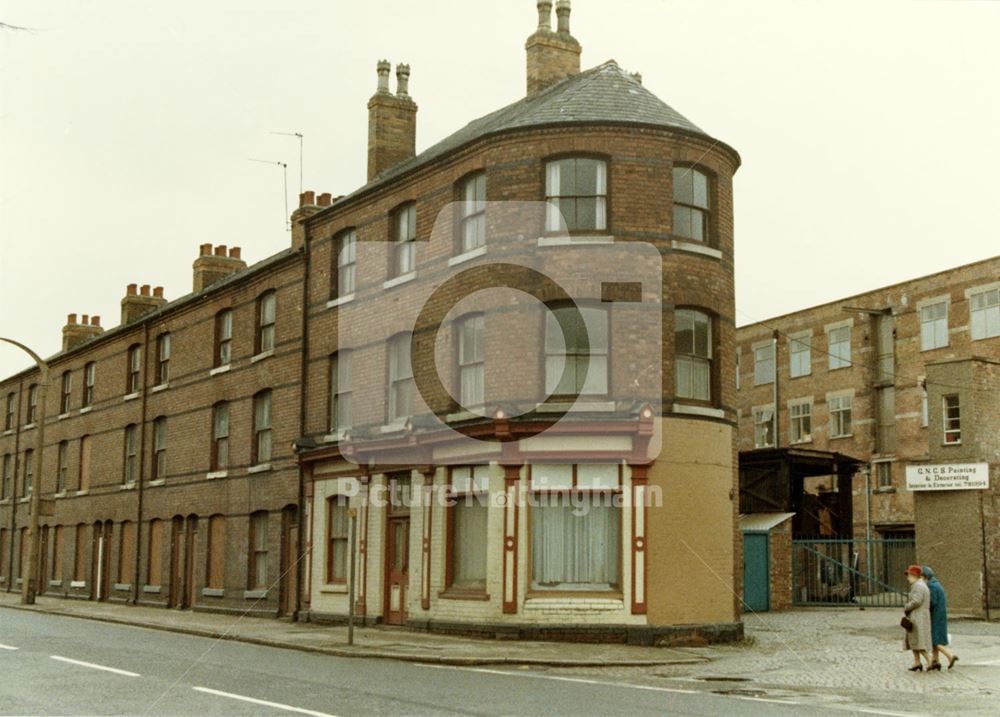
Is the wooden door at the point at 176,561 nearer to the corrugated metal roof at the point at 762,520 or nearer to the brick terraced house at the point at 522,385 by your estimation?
the brick terraced house at the point at 522,385

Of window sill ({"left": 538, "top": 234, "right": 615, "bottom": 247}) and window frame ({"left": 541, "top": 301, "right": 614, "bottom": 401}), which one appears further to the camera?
window sill ({"left": 538, "top": 234, "right": 615, "bottom": 247})

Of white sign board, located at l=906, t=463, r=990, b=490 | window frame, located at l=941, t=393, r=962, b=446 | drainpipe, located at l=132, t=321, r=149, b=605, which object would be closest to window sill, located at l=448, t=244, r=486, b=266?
white sign board, located at l=906, t=463, r=990, b=490

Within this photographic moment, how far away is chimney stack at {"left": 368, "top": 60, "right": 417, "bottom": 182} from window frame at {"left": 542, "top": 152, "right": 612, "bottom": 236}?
8.55m

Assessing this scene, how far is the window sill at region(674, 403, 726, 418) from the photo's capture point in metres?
21.6

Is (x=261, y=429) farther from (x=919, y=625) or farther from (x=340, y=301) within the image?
(x=919, y=625)

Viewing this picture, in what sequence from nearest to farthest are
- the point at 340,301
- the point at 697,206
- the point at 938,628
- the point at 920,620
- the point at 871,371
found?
the point at 920,620
the point at 938,628
the point at 697,206
the point at 340,301
the point at 871,371

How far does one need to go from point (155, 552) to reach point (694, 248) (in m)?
21.5

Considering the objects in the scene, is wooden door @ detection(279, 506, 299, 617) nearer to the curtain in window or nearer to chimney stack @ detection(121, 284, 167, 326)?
the curtain in window

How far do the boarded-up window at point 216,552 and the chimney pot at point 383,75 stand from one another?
496 inches

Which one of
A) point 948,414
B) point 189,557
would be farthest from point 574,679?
point 189,557

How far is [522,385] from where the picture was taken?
21688 millimetres

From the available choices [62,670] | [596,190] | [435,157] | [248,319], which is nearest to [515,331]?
[596,190]

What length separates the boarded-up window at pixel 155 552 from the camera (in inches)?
1399

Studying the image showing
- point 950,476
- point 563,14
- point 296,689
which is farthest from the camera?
point 950,476
